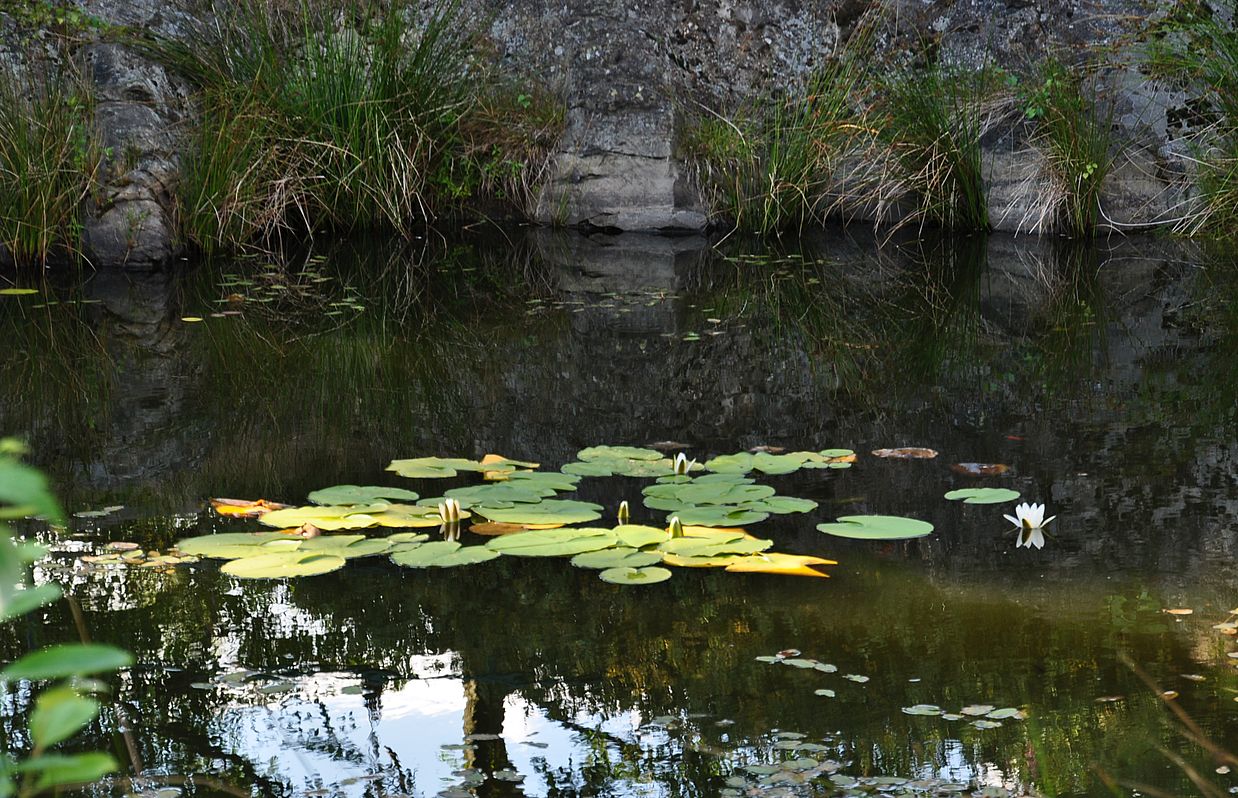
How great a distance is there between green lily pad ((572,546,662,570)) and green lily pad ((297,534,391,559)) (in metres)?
0.41

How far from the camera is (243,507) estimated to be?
2.97m

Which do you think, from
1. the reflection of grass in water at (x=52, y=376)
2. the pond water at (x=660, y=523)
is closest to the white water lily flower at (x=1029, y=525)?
the pond water at (x=660, y=523)

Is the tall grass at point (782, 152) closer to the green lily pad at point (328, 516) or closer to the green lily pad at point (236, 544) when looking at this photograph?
the green lily pad at point (328, 516)

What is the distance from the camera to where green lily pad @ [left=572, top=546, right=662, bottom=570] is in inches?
101

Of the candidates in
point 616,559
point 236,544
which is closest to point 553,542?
point 616,559

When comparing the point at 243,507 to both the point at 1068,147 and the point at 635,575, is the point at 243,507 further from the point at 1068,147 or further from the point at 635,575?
the point at 1068,147

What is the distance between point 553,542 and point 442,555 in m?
0.23

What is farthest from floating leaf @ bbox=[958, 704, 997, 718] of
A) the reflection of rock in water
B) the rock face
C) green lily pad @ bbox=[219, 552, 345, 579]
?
the rock face

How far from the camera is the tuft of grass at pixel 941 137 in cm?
709

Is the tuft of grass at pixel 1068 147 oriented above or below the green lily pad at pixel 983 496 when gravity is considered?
above

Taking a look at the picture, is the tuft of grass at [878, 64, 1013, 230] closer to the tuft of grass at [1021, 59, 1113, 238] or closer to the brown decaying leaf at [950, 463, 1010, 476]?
the tuft of grass at [1021, 59, 1113, 238]

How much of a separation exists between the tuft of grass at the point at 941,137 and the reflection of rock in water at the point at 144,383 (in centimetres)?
384

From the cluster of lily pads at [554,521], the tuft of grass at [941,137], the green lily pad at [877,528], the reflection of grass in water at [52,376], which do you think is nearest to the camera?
the cluster of lily pads at [554,521]

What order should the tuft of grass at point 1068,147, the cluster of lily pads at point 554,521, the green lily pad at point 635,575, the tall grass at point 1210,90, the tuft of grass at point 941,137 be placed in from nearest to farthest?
the green lily pad at point 635,575 < the cluster of lily pads at point 554,521 < the tall grass at point 1210,90 < the tuft of grass at point 1068,147 < the tuft of grass at point 941,137
